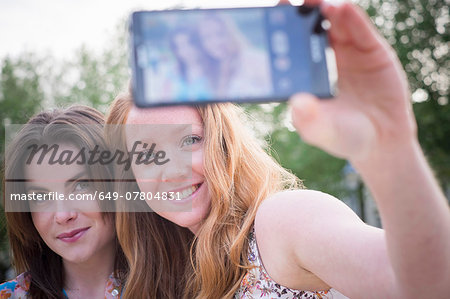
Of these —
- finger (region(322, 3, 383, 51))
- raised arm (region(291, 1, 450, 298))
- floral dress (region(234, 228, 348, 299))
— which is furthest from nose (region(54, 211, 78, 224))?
finger (region(322, 3, 383, 51))

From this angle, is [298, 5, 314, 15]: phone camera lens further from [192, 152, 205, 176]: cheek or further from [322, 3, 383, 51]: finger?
[192, 152, 205, 176]: cheek

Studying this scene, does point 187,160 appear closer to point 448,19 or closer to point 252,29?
point 252,29

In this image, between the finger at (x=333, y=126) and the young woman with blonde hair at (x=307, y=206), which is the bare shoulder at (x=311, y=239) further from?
the finger at (x=333, y=126)

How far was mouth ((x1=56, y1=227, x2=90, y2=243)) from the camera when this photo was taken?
2.57 meters

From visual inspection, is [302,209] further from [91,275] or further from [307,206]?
[91,275]

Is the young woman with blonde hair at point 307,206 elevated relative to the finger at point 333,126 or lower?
lower

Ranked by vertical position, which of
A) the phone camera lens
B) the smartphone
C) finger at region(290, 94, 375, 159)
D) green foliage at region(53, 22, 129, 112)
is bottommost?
green foliage at region(53, 22, 129, 112)

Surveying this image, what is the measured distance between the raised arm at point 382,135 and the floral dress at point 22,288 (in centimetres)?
204

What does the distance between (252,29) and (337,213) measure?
71 centimetres

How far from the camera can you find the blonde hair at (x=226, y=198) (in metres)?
2.07

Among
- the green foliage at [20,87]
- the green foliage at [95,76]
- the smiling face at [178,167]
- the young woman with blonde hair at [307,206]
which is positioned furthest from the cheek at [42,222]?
the green foliage at [95,76]

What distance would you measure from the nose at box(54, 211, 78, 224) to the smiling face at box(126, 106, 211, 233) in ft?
1.80

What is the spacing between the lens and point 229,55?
1182mm

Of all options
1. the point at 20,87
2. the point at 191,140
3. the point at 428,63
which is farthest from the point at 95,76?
the point at 191,140
